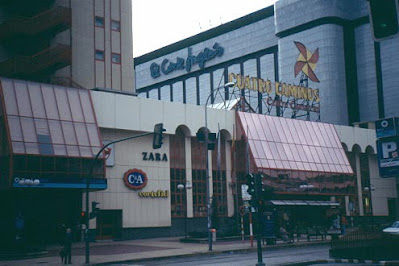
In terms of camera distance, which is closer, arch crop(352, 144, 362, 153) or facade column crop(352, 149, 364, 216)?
facade column crop(352, 149, 364, 216)

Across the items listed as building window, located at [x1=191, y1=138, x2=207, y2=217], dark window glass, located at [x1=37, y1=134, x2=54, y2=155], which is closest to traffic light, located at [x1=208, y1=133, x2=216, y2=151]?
dark window glass, located at [x1=37, y1=134, x2=54, y2=155]

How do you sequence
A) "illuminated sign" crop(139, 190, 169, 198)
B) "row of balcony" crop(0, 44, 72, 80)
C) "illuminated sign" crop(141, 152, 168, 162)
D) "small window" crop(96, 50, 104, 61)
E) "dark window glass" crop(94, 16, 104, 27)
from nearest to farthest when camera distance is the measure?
"row of balcony" crop(0, 44, 72, 80) < "illuminated sign" crop(139, 190, 169, 198) < "illuminated sign" crop(141, 152, 168, 162) < "small window" crop(96, 50, 104, 61) < "dark window glass" crop(94, 16, 104, 27)

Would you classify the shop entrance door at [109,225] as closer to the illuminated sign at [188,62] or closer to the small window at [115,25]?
the small window at [115,25]

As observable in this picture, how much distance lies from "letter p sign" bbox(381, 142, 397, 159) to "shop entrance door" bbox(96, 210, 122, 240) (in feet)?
112

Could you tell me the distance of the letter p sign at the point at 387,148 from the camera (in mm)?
15016

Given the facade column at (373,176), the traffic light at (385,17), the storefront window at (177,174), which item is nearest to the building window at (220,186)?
the storefront window at (177,174)

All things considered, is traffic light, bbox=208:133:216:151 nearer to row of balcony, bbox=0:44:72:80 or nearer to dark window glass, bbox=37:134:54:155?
dark window glass, bbox=37:134:54:155

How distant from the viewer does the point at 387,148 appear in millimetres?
15297

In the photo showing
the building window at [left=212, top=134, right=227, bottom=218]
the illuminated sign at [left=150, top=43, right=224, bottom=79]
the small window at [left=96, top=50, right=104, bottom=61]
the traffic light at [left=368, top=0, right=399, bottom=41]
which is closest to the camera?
the traffic light at [left=368, top=0, right=399, bottom=41]

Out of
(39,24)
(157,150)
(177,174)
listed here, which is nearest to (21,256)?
(157,150)

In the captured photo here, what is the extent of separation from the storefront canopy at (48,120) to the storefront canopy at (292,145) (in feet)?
57.1

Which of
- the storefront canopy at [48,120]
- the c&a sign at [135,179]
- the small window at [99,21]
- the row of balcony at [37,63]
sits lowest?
the c&a sign at [135,179]

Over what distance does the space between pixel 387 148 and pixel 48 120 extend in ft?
101

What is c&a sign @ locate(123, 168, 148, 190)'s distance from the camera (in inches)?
1861
